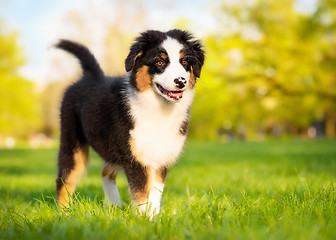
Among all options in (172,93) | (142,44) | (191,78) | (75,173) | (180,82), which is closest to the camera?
(180,82)

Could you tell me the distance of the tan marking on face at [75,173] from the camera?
13.9 feet

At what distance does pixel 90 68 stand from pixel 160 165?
6.02ft

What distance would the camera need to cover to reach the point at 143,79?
3514 mm

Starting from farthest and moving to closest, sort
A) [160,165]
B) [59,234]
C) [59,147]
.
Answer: [59,147], [160,165], [59,234]

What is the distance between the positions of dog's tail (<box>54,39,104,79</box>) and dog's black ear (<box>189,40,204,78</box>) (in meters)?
1.48

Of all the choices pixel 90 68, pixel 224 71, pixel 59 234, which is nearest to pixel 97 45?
pixel 224 71

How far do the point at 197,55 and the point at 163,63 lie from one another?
1.56 feet

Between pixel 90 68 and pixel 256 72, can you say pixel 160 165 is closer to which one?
pixel 90 68

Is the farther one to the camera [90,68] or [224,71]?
[224,71]

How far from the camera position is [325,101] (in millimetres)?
21312

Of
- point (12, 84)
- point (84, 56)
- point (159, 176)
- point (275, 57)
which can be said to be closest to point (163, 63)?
point (159, 176)

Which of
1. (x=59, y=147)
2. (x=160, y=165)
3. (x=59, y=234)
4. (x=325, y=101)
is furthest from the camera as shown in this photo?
(x=325, y=101)

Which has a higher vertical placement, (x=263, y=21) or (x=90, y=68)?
(x=263, y=21)

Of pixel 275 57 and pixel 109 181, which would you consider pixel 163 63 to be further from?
pixel 275 57
